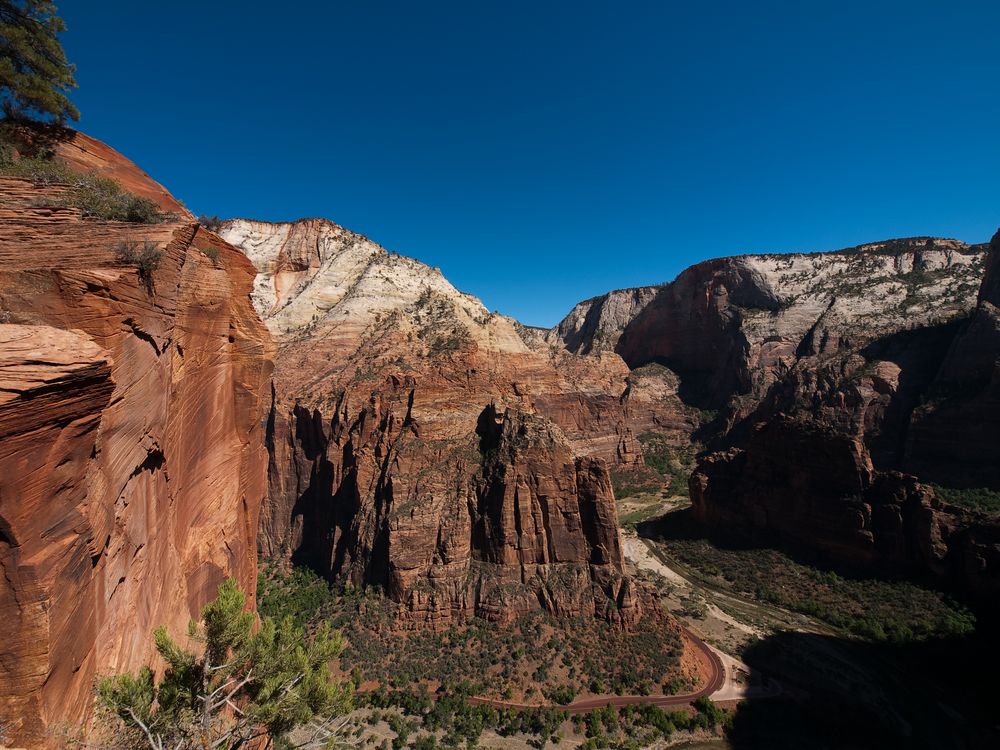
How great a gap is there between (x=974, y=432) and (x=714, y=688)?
167 ft

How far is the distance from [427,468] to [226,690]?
102 feet

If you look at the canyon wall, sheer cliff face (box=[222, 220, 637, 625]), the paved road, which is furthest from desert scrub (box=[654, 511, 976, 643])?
sheer cliff face (box=[222, 220, 637, 625])

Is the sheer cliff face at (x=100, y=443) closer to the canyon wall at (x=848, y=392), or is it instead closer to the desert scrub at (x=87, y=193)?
the desert scrub at (x=87, y=193)

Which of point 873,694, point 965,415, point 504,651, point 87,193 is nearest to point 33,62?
point 87,193

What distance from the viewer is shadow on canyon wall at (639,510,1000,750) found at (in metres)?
30.2

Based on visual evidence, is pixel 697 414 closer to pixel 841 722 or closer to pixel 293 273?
pixel 841 722

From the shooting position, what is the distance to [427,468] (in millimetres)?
42625

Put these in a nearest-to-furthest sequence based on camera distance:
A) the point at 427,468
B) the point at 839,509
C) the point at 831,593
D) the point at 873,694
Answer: the point at 873,694, the point at 427,468, the point at 831,593, the point at 839,509

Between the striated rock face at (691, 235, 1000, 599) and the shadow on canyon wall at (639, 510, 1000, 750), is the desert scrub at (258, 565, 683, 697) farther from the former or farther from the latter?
the striated rock face at (691, 235, 1000, 599)

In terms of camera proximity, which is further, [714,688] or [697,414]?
[697,414]

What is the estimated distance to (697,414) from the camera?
339 ft

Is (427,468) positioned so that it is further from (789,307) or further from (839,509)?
(789,307)

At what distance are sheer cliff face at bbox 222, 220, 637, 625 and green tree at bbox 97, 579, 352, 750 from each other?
1049 inches

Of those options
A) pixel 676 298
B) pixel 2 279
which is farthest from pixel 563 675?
pixel 676 298
